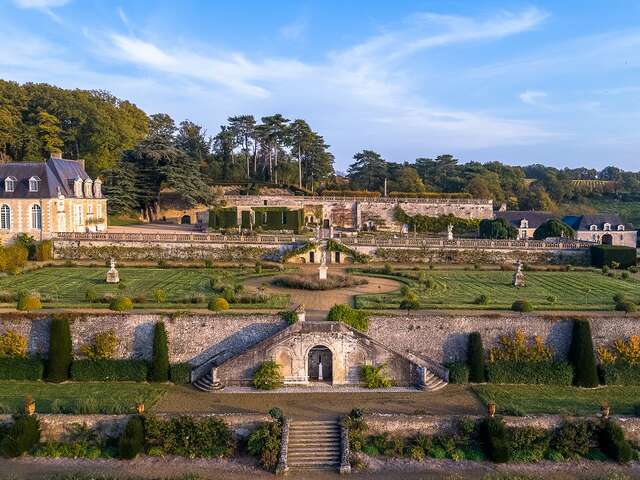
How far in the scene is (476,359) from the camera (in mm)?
22172

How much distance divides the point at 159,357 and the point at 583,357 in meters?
16.3

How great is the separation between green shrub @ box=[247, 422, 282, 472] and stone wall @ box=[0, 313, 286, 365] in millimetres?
5633

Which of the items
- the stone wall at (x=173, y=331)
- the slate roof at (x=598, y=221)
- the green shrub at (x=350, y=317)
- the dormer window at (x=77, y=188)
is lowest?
the stone wall at (x=173, y=331)

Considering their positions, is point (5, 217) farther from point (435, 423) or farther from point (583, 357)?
point (583, 357)

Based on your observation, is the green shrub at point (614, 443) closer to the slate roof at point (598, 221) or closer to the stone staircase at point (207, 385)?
the stone staircase at point (207, 385)

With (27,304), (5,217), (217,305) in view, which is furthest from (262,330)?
(5,217)

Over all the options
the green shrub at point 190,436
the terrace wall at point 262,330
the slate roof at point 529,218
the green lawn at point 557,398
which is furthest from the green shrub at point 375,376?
the slate roof at point 529,218

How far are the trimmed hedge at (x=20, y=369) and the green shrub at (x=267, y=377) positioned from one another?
326 inches

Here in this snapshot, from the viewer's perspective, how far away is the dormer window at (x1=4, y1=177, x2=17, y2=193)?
138 ft

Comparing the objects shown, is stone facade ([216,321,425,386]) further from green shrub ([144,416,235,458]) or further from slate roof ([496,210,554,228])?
slate roof ([496,210,554,228])

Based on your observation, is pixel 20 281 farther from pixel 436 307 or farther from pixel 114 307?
pixel 436 307

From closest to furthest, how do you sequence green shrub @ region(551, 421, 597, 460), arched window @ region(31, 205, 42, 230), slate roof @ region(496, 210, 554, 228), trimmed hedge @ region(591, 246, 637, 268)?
1. green shrub @ region(551, 421, 597, 460)
2. trimmed hedge @ region(591, 246, 637, 268)
3. arched window @ region(31, 205, 42, 230)
4. slate roof @ region(496, 210, 554, 228)

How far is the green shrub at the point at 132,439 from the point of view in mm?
16891

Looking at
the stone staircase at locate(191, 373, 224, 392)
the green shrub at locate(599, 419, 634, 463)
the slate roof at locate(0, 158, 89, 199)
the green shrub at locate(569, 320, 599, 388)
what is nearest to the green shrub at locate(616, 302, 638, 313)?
the green shrub at locate(569, 320, 599, 388)
